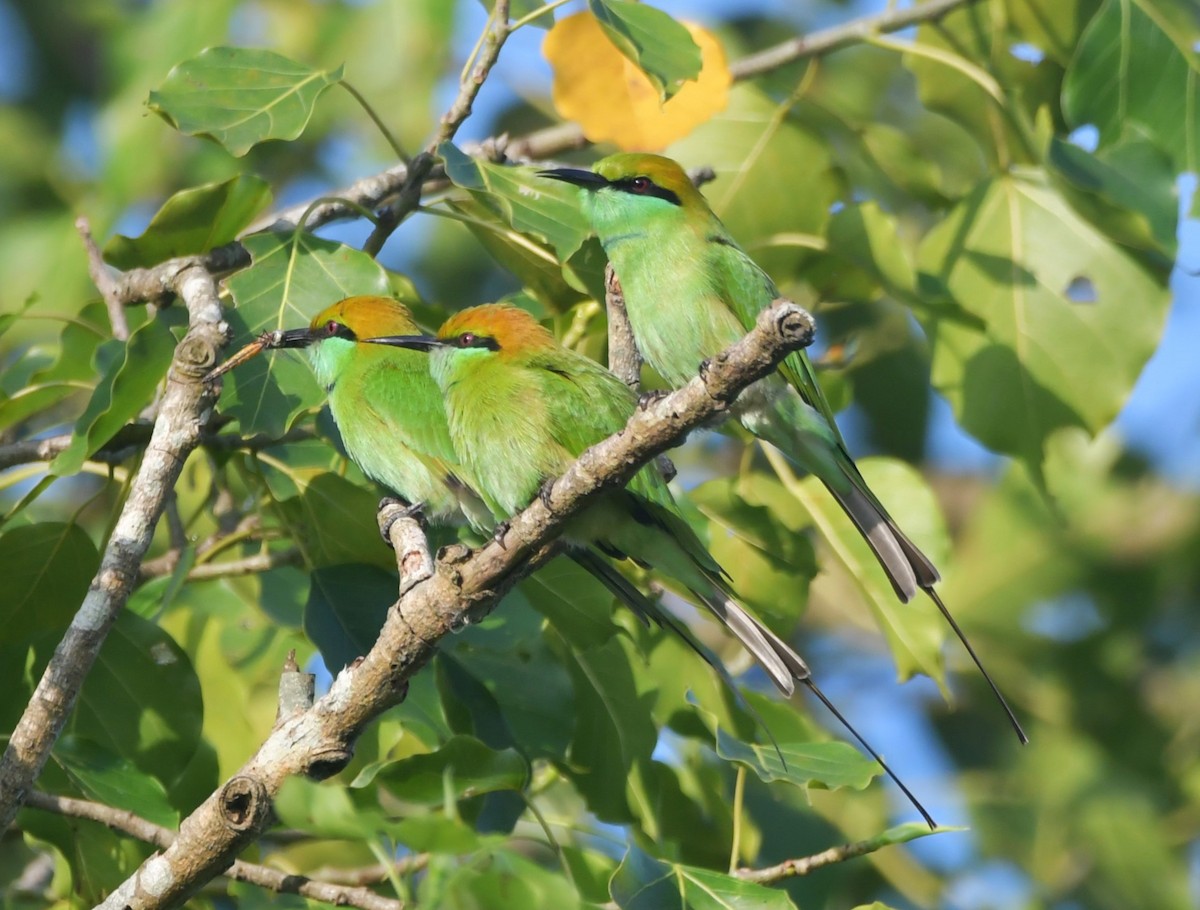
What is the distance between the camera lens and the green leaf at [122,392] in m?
2.51

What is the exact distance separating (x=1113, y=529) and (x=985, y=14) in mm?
3030

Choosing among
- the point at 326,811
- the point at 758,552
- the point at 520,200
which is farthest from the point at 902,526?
the point at 326,811

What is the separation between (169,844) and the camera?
8.15 feet

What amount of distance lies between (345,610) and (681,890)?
0.91 m

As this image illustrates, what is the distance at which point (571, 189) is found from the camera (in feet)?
10.2

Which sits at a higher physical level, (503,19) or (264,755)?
(503,19)

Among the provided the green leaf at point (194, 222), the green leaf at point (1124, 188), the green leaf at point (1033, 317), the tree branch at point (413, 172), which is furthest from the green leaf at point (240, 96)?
the green leaf at point (1124, 188)

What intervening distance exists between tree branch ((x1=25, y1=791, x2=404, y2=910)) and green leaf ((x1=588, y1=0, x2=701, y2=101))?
1512mm

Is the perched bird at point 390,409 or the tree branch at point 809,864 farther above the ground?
the perched bird at point 390,409

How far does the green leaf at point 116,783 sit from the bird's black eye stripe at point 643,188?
173 centimetres

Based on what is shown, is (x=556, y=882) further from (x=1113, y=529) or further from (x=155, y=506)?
(x=1113, y=529)

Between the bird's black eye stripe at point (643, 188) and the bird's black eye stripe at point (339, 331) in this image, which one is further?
the bird's black eye stripe at point (339, 331)

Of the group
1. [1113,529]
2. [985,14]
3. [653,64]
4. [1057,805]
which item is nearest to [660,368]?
[653,64]

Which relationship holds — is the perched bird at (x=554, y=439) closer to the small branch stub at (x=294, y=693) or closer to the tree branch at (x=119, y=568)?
the small branch stub at (x=294, y=693)
